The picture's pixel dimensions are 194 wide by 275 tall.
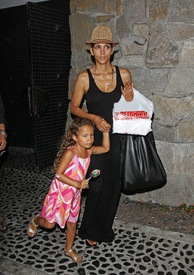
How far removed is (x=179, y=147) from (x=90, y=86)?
141cm

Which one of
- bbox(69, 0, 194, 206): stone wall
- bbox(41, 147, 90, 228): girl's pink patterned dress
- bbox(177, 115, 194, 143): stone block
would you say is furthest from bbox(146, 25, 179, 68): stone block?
bbox(41, 147, 90, 228): girl's pink patterned dress

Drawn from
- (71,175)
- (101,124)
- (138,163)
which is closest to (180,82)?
(138,163)

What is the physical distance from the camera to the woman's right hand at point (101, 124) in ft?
7.76

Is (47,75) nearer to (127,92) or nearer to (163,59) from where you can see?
(163,59)

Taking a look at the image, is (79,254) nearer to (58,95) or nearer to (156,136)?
(156,136)

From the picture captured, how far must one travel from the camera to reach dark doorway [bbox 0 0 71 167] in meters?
4.14

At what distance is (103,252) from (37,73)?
8.95ft

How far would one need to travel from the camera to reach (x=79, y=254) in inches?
105

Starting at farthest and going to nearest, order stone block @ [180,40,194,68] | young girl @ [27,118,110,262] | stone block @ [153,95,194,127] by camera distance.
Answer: stone block @ [153,95,194,127], stone block @ [180,40,194,68], young girl @ [27,118,110,262]

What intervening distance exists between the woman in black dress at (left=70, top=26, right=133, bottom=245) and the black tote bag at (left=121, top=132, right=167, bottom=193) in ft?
0.25

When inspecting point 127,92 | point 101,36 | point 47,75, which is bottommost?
point 127,92

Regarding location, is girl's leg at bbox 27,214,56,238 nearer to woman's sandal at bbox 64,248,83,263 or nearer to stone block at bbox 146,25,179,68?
woman's sandal at bbox 64,248,83,263

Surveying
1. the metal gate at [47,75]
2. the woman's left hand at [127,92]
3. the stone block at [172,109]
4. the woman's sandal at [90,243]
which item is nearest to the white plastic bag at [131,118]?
the woman's left hand at [127,92]

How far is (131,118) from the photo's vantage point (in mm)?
2512
